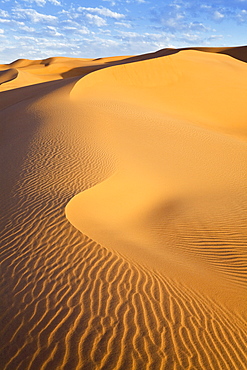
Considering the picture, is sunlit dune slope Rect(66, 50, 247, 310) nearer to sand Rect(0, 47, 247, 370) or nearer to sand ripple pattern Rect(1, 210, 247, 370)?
sand Rect(0, 47, 247, 370)

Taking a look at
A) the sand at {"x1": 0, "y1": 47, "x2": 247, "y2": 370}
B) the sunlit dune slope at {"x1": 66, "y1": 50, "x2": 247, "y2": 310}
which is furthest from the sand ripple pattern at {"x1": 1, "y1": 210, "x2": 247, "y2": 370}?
the sunlit dune slope at {"x1": 66, "y1": 50, "x2": 247, "y2": 310}

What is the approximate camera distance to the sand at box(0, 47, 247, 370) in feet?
13.4

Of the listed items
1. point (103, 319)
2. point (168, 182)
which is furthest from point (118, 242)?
point (168, 182)

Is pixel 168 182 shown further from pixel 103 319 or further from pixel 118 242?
pixel 103 319

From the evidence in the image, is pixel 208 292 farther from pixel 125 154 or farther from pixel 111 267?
pixel 125 154

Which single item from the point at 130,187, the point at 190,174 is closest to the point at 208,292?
the point at 130,187

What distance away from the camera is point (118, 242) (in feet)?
20.9

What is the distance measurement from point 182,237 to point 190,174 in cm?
421

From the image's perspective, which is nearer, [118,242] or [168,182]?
[118,242]

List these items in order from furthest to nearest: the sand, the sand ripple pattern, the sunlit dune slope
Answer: the sunlit dune slope
the sand
the sand ripple pattern

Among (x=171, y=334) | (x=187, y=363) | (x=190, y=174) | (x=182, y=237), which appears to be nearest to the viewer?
(x=187, y=363)

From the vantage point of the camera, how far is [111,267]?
543 centimetres

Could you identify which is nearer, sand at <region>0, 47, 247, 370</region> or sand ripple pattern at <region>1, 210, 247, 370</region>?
sand ripple pattern at <region>1, 210, 247, 370</region>

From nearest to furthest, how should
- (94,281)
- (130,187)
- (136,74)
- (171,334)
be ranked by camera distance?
(171,334) < (94,281) < (130,187) < (136,74)
